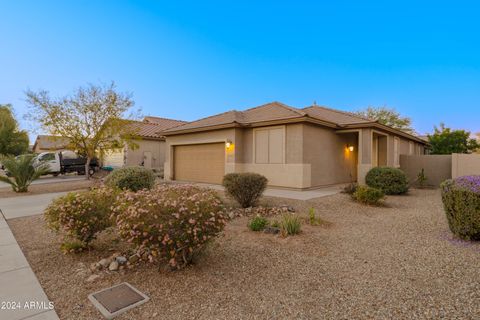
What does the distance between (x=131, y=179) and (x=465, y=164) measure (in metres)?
16.5

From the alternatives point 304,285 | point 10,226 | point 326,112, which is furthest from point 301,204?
point 326,112

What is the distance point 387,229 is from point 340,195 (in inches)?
166

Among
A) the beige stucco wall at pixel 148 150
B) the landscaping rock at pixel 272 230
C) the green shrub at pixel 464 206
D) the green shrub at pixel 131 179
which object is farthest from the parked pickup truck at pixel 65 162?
the green shrub at pixel 464 206

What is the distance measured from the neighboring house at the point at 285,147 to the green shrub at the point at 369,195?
2.94 m

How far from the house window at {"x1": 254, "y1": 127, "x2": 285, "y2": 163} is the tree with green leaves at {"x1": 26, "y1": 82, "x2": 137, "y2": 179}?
9253 mm

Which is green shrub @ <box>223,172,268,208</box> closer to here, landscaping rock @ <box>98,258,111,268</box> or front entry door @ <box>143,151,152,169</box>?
landscaping rock @ <box>98,258,111,268</box>

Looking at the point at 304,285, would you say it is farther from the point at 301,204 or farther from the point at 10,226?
the point at 10,226

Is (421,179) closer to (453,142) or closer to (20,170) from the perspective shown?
(453,142)

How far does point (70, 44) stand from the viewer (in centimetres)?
1244

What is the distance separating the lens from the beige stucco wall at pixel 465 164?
11984 mm

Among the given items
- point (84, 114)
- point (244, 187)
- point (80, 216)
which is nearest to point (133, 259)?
point (80, 216)

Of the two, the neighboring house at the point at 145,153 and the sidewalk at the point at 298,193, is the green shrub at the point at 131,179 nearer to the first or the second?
the sidewalk at the point at 298,193

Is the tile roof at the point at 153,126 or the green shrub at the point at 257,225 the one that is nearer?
the green shrub at the point at 257,225

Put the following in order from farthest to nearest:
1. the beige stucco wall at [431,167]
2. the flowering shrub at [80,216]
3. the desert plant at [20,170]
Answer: the beige stucco wall at [431,167], the desert plant at [20,170], the flowering shrub at [80,216]
